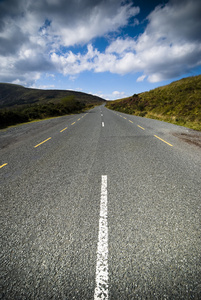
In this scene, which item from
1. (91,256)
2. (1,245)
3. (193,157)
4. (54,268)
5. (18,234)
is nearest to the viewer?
(54,268)

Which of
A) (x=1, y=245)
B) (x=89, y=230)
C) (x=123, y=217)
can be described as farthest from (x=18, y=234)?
(x=123, y=217)

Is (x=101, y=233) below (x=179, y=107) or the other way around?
below

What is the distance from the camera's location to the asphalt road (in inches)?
59.4

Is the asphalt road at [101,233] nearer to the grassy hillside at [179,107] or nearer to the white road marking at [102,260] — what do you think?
the white road marking at [102,260]

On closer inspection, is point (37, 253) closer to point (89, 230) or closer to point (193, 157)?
point (89, 230)

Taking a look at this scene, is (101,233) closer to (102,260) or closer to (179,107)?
(102,260)

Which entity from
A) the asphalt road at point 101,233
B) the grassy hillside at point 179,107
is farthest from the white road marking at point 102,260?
the grassy hillside at point 179,107

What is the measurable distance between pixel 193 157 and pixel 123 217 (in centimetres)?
411

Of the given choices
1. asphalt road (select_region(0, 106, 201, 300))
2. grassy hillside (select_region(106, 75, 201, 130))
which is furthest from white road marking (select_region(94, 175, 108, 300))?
grassy hillside (select_region(106, 75, 201, 130))

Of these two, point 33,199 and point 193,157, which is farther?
point 193,157

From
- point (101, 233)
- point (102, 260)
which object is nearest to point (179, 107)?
point (101, 233)

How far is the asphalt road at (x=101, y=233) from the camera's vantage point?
1.51 metres

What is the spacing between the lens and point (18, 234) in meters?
2.11

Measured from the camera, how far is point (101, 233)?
2074mm
